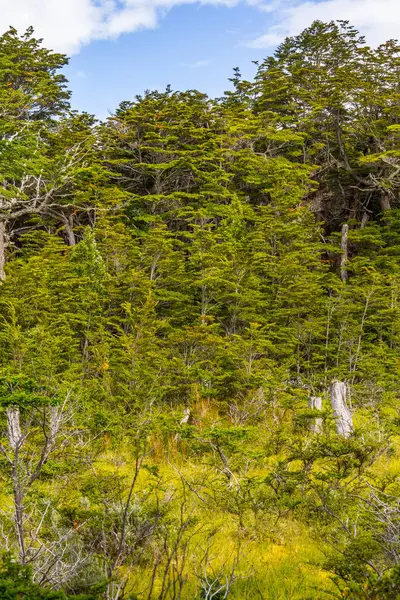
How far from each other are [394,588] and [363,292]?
490 inches

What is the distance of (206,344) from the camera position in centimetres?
1143

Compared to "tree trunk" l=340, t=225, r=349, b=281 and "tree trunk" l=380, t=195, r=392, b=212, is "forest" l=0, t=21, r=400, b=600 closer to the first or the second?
"tree trunk" l=340, t=225, r=349, b=281

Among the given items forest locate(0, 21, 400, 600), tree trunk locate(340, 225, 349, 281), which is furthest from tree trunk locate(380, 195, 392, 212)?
tree trunk locate(340, 225, 349, 281)

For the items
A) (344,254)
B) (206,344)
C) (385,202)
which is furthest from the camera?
(385,202)

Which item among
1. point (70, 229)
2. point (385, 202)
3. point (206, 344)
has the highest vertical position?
point (70, 229)

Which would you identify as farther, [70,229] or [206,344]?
[70,229]

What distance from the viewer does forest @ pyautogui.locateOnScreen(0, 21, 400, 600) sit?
4277 mm

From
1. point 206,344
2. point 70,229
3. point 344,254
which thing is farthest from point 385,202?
point 70,229

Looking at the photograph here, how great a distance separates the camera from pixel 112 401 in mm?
9445

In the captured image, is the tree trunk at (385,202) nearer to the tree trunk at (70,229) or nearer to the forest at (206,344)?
the forest at (206,344)

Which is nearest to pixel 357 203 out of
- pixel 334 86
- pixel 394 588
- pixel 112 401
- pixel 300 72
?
pixel 334 86

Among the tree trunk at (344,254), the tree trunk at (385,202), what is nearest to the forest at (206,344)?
the tree trunk at (344,254)

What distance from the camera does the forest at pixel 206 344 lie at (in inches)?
168

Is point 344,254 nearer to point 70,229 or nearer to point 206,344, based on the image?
point 206,344
